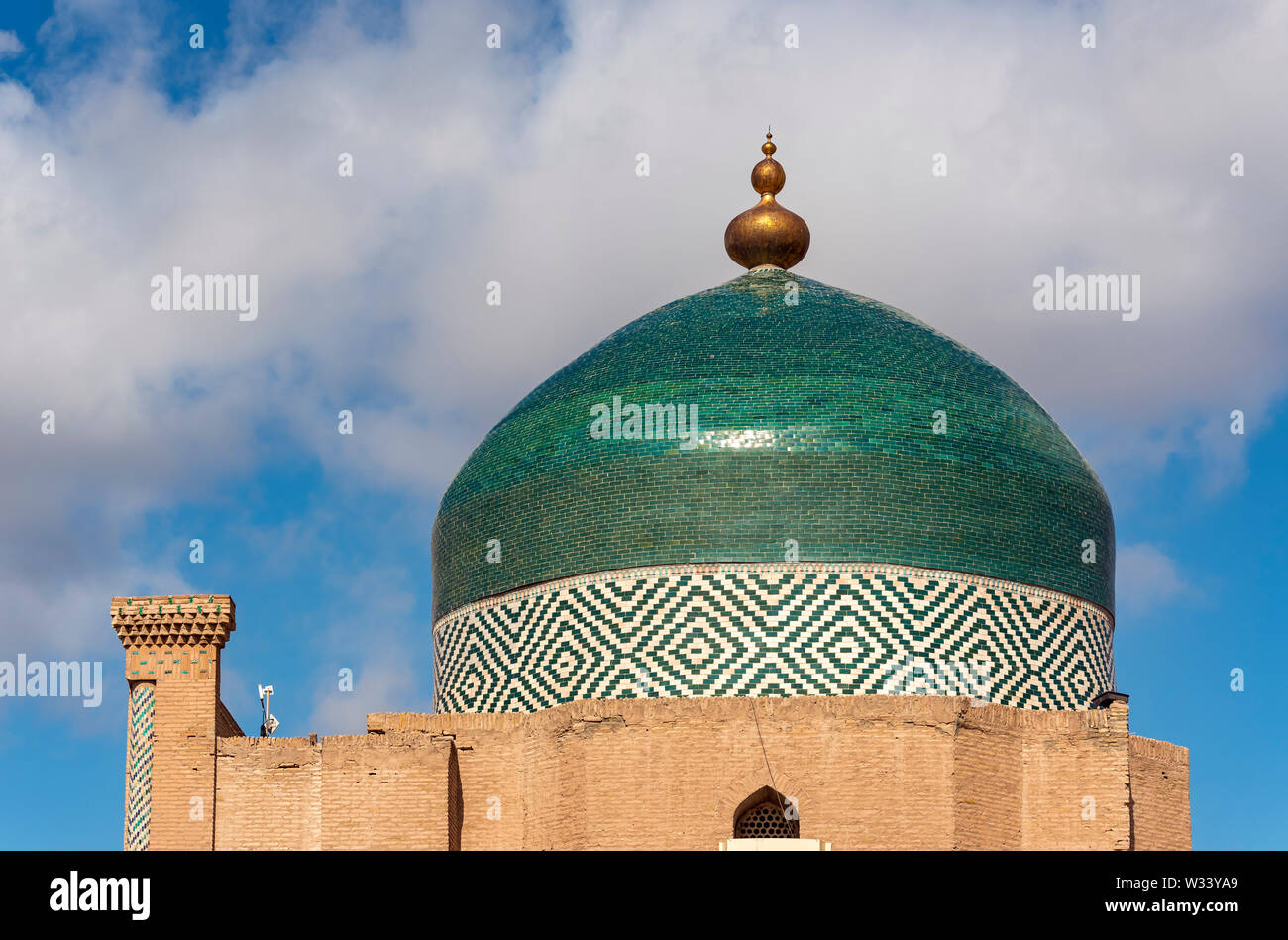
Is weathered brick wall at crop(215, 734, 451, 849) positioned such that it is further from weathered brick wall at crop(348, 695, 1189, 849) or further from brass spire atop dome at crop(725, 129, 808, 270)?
brass spire atop dome at crop(725, 129, 808, 270)

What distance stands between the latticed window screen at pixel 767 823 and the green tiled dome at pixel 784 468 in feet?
6.47

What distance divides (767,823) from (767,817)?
4cm

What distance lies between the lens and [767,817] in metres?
15.0

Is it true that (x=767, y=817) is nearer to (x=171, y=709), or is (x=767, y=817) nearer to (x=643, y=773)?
(x=643, y=773)

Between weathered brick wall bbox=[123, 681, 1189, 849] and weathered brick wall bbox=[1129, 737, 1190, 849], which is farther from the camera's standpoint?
weathered brick wall bbox=[1129, 737, 1190, 849]

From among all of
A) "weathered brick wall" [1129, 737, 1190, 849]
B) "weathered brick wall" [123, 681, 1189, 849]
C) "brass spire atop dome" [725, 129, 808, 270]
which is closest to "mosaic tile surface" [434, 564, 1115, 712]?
"weathered brick wall" [123, 681, 1189, 849]

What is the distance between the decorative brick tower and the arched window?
3482mm

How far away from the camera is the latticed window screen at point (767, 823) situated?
15.0 metres

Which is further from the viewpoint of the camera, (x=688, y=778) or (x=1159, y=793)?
(x=1159, y=793)

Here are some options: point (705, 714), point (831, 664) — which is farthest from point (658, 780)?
point (831, 664)

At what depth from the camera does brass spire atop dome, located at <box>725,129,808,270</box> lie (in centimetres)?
1936

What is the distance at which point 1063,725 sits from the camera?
1547cm

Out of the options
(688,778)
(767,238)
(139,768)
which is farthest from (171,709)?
(767,238)

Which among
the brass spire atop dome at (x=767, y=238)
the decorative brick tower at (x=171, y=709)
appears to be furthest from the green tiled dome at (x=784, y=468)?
the decorative brick tower at (x=171, y=709)
